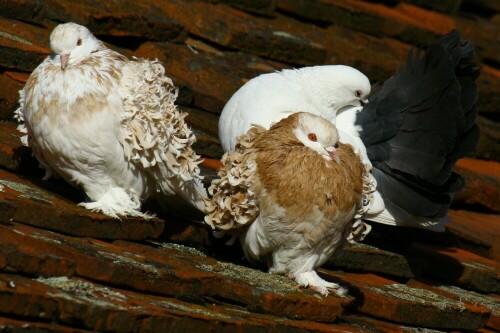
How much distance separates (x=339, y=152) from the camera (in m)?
5.35

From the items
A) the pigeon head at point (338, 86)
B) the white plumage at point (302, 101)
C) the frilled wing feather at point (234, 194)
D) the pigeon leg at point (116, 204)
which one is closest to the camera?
the pigeon leg at point (116, 204)

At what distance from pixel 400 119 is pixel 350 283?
1.38 metres

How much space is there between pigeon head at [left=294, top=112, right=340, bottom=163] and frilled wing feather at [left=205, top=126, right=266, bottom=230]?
259mm

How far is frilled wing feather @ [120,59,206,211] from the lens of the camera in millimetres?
4992

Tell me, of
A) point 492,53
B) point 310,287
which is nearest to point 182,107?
point 310,287

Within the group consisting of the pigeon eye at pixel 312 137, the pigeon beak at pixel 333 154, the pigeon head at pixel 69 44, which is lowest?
the pigeon beak at pixel 333 154

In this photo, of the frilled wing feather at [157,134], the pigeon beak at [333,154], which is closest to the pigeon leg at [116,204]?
the frilled wing feather at [157,134]

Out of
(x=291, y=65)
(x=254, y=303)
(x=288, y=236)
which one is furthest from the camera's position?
(x=291, y=65)

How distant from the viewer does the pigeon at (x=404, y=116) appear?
617cm

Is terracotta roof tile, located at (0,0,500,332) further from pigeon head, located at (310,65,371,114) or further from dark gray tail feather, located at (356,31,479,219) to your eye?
pigeon head, located at (310,65,371,114)

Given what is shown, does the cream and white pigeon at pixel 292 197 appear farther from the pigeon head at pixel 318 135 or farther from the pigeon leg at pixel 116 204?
the pigeon leg at pixel 116 204

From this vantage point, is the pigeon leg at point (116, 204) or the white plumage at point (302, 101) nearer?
the pigeon leg at point (116, 204)

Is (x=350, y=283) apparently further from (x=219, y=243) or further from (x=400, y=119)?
(x=400, y=119)

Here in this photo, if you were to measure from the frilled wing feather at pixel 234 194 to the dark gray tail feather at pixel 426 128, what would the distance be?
4.68ft
